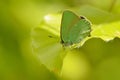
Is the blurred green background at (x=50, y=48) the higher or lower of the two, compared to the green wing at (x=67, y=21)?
lower

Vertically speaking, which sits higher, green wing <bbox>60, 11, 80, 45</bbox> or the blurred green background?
green wing <bbox>60, 11, 80, 45</bbox>

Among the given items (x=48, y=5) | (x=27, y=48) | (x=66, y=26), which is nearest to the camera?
(x=66, y=26)

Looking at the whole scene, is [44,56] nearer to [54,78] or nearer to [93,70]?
[54,78]

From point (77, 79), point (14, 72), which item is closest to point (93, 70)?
point (77, 79)
